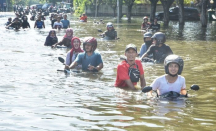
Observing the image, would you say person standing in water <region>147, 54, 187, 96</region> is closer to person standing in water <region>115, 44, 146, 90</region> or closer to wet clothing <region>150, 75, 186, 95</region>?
wet clothing <region>150, 75, 186, 95</region>

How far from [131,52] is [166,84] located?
1231 millimetres

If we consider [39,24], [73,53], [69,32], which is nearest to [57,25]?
[39,24]

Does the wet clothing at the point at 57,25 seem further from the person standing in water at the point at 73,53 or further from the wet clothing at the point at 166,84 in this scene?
the wet clothing at the point at 166,84

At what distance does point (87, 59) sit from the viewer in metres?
15.4

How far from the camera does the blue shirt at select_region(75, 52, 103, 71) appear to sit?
1534cm

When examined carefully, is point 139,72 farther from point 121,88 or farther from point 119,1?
point 119,1

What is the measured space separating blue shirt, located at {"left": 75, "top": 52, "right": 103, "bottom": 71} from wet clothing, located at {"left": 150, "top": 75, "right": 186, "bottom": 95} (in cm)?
452

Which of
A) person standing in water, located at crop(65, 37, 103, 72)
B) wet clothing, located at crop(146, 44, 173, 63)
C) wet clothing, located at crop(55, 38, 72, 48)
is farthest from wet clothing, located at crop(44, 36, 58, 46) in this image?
person standing in water, located at crop(65, 37, 103, 72)

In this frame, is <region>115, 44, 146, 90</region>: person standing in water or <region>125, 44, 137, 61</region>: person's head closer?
<region>125, 44, 137, 61</region>: person's head

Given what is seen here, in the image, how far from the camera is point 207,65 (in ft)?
62.2

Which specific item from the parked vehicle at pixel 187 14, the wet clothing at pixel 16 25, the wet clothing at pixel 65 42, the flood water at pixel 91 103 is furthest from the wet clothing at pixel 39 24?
the parked vehicle at pixel 187 14

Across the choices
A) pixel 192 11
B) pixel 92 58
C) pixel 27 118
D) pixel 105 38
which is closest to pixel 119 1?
pixel 192 11

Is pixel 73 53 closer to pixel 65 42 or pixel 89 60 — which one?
pixel 89 60

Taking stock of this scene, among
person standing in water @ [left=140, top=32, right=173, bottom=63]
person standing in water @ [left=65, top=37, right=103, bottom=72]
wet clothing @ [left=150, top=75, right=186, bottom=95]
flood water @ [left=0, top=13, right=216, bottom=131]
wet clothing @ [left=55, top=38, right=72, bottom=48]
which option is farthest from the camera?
wet clothing @ [left=55, top=38, right=72, bottom=48]
